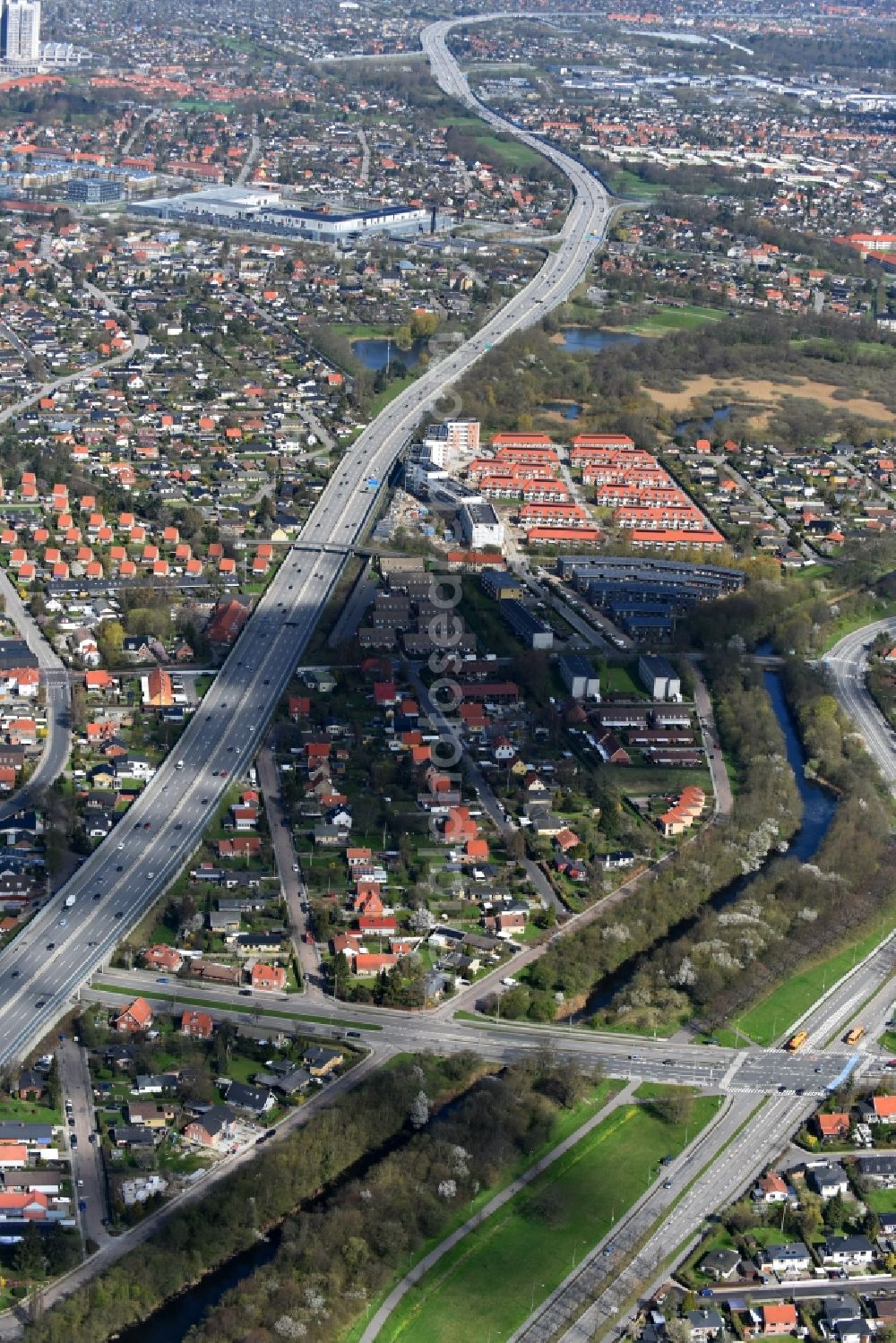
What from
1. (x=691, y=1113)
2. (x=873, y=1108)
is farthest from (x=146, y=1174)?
(x=873, y=1108)

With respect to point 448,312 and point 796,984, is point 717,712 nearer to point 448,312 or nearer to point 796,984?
point 796,984

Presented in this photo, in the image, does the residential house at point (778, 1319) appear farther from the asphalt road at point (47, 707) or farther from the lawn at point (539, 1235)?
the asphalt road at point (47, 707)

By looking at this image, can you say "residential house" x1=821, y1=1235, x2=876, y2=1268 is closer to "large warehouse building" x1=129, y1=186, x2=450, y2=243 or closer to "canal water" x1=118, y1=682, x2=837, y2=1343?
"canal water" x1=118, y1=682, x2=837, y2=1343

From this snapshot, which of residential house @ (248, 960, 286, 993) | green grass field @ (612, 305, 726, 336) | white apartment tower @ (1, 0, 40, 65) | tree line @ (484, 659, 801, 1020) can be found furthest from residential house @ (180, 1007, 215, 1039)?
white apartment tower @ (1, 0, 40, 65)

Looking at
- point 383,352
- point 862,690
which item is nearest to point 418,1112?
point 862,690

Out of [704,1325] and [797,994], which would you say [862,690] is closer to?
[797,994]
